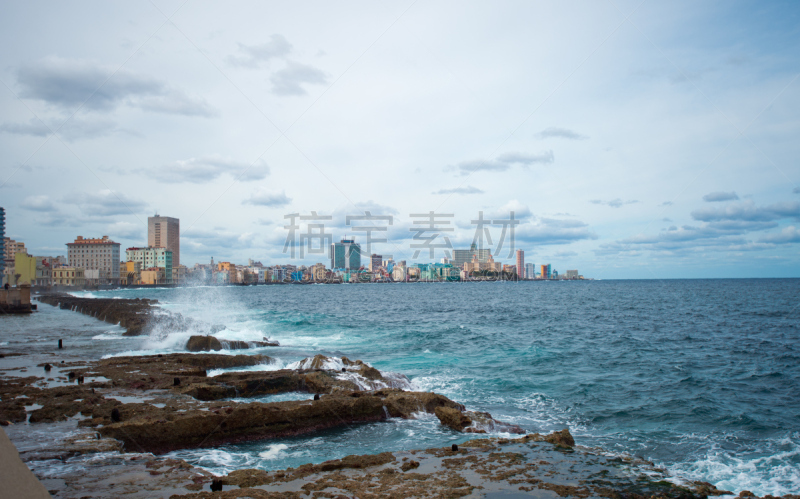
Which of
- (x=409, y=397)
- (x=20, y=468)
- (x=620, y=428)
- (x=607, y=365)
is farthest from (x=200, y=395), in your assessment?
(x=607, y=365)

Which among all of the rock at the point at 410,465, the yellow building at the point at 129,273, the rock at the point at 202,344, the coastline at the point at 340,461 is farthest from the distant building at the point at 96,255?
the rock at the point at 410,465

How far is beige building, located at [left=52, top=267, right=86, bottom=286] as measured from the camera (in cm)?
15225

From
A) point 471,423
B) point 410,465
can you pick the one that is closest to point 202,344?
point 471,423

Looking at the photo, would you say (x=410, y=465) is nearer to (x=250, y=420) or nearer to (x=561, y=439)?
(x=561, y=439)

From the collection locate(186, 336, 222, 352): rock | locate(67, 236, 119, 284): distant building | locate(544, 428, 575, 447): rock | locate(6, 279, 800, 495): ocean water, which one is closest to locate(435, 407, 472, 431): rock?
locate(6, 279, 800, 495): ocean water

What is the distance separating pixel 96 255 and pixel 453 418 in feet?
659

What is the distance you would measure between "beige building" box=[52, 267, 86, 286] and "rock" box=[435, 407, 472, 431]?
177678 millimetres

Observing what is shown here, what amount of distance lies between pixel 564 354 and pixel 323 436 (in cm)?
1856

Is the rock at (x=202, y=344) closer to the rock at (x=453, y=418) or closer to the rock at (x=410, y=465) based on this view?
the rock at (x=453, y=418)

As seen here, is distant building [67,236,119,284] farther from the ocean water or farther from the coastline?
the coastline

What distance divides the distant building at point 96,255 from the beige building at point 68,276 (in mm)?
16742

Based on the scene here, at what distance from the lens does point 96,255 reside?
575 feet

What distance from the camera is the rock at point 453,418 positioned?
11672 mm

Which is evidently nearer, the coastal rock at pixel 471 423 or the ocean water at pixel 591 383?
the ocean water at pixel 591 383
